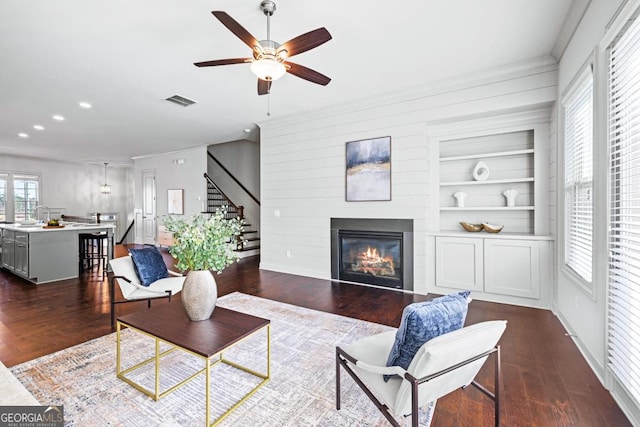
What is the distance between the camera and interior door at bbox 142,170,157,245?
9352 millimetres

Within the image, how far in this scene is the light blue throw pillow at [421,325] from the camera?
1368 millimetres

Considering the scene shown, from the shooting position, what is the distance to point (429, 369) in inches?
49.3

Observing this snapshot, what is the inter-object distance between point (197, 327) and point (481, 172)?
4.12 m

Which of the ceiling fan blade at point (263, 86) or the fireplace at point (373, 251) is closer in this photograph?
the ceiling fan blade at point (263, 86)

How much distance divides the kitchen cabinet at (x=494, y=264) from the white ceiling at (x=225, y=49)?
2.21 meters

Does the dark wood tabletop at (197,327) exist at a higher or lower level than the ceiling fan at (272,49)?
lower

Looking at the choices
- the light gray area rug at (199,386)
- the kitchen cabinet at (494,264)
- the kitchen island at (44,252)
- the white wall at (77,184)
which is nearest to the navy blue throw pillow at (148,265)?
the light gray area rug at (199,386)

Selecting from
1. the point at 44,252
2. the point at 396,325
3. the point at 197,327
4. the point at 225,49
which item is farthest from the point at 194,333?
the point at 44,252

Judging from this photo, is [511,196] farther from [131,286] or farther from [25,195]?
[25,195]

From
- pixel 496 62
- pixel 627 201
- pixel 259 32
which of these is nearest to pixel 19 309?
pixel 259 32

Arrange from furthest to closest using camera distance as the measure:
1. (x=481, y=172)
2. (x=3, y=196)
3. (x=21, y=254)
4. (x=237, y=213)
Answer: (x=3, y=196) < (x=237, y=213) < (x=21, y=254) < (x=481, y=172)

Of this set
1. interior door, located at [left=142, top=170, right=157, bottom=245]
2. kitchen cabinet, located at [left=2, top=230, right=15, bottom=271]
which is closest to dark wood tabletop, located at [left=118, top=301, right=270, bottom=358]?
kitchen cabinet, located at [left=2, top=230, right=15, bottom=271]

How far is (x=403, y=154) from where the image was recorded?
4.40m

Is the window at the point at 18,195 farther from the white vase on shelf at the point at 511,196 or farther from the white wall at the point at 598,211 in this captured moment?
the white wall at the point at 598,211
